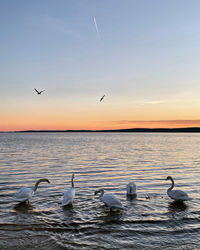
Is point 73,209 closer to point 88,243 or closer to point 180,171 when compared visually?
point 88,243

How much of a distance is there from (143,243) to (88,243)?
152 centimetres

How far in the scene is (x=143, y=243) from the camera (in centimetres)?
722

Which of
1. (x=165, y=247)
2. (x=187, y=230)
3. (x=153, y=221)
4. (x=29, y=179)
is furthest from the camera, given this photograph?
(x=29, y=179)

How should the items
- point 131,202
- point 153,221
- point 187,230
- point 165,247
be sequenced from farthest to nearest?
point 131,202 → point 153,221 → point 187,230 → point 165,247

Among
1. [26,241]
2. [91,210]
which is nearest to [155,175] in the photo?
[91,210]

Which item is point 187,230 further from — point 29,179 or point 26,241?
point 29,179

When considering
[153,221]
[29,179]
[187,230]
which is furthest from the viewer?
[29,179]

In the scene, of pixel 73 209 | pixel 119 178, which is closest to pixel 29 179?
pixel 119 178

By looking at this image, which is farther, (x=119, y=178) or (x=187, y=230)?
(x=119, y=178)

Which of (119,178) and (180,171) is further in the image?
(180,171)

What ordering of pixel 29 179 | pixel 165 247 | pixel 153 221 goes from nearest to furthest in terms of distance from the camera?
pixel 165 247 → pixel 153 221 → pixel 29 179

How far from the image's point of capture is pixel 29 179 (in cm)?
1719

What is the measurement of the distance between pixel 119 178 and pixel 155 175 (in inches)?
119

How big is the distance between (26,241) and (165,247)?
149 inches
